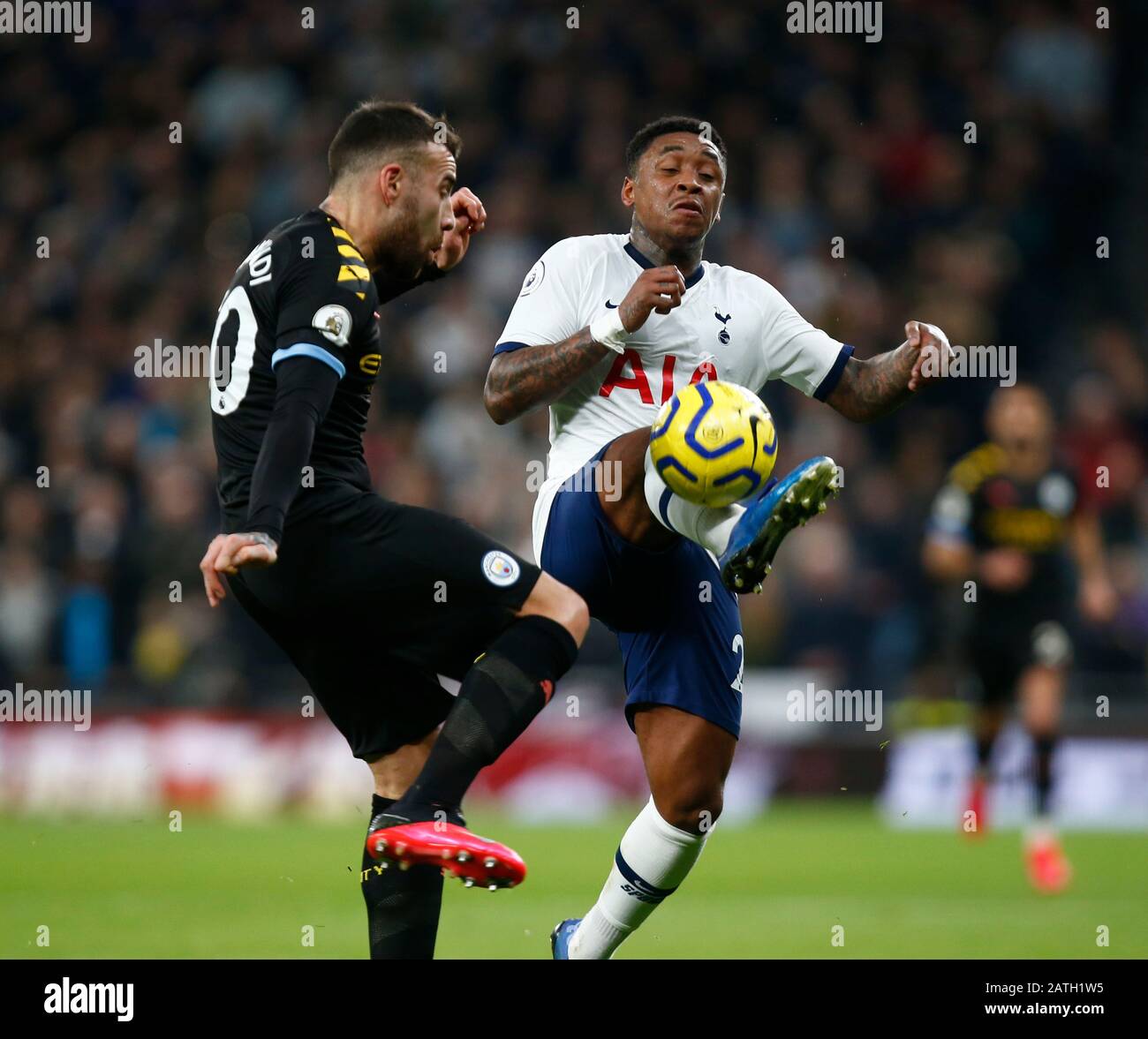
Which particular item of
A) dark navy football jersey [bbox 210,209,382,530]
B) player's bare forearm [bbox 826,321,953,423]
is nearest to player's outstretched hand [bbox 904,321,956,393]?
player's bare forearm [bbox 826,321,953,423]

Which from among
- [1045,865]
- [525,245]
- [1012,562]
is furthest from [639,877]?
[525,245]

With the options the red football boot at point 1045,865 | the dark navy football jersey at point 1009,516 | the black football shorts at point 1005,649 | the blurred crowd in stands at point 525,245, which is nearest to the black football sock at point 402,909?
the red football boot at point 1045,865

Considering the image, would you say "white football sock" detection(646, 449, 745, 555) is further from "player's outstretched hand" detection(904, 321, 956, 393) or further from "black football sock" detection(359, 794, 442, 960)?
"black football sock" detection(359, 794, 442, 960)

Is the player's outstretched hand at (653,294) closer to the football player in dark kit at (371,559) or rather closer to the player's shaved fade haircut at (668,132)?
the football player in dark kit at (371,559)

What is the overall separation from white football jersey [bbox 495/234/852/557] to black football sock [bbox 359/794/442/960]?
111 centimetres

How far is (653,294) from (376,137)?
2.81 ft

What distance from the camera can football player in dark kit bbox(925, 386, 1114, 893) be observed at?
1014 centimetres

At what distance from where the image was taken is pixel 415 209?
471 cm

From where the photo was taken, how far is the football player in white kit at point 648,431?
502cm

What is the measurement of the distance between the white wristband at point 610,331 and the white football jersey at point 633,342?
0.29 meters

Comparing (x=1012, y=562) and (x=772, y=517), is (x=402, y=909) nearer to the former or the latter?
(x=772, y=517)
